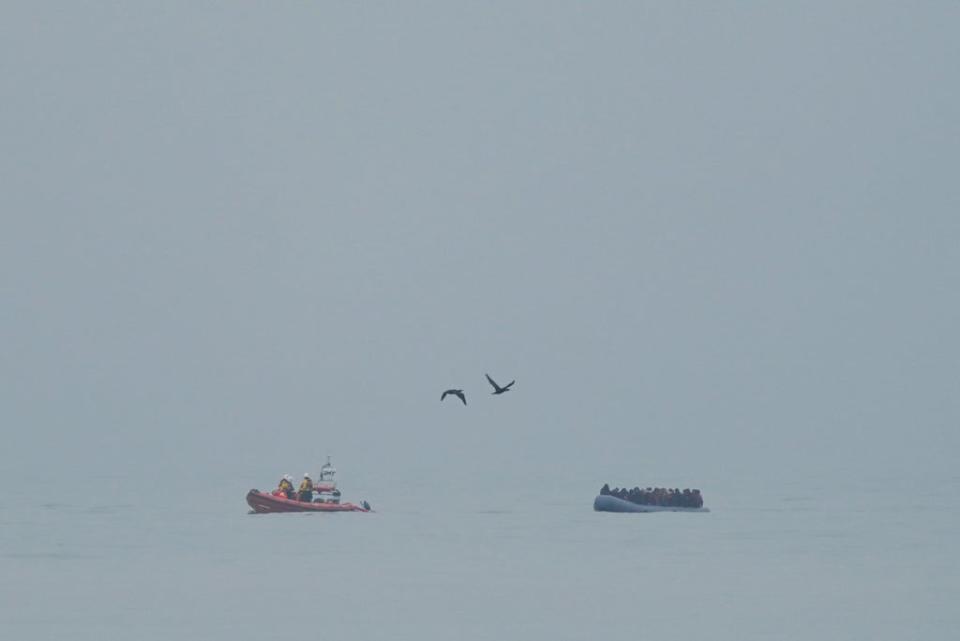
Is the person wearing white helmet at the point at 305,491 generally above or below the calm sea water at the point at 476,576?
above

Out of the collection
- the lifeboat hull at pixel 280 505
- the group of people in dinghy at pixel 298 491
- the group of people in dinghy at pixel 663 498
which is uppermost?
the group of people in dinghy at pixel 663 498

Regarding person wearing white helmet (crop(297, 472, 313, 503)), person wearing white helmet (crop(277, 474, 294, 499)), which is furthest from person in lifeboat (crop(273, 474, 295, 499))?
person wearing white helmet (crop(297, 472, 313, 503))

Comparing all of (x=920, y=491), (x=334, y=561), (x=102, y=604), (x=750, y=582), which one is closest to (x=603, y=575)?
(x=750, y=582)

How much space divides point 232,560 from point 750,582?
21.2 m

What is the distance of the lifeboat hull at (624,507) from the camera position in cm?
10950

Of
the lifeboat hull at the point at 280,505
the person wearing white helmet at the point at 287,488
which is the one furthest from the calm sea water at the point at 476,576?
the person wearing white helmet at the point at 287,488

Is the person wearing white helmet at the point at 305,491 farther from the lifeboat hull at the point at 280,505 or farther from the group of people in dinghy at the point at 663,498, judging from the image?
the group of people in dinghy at the point at 663,498

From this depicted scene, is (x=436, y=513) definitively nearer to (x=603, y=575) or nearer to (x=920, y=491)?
(x=603, y=575)

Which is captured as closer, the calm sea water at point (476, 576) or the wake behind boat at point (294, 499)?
the calm sea water at point (476, 576)

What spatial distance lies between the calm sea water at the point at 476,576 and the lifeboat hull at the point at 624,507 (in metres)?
0.79

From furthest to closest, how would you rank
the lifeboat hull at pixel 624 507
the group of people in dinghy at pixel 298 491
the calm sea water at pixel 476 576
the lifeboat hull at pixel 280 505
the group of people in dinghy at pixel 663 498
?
1. the group of people in dinghy at pixel 663 498
2. the lifeboat hull at pixel 624 507
3. the group of people in dinghy at pixel 298 491
4. the lifeboat hull at pixel 280 505
5. the calm sea water at pixel 476 576

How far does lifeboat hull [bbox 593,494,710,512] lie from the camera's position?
110m

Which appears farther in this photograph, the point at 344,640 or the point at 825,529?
the point at 825,529

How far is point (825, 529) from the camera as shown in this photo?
99312 millimetres
